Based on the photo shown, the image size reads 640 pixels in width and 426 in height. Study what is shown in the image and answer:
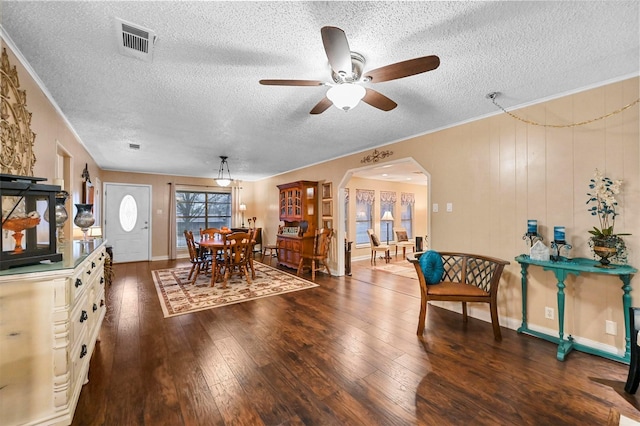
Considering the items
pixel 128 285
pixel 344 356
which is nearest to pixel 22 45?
pixel 344 356

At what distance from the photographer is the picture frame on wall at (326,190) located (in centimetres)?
543

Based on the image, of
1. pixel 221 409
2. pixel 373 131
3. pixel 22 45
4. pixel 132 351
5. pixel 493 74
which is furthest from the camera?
pixel 373 131

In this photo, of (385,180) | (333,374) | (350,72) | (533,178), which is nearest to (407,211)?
(385,180)

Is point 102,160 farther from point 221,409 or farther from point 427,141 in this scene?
point 427,141

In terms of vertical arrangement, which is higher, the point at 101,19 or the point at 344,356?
the point at 101,19

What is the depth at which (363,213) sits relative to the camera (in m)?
7.57

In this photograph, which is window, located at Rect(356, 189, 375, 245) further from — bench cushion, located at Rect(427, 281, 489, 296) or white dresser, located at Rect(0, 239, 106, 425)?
white dresser, located at Rect(0, 239, 106, 425)

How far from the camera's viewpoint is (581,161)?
2.45m

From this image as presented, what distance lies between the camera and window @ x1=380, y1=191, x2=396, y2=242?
7931mm

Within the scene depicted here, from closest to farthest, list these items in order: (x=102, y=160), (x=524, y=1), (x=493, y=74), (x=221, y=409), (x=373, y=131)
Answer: (x=524, y=1)
(x=221, y=409)
(x=493, y=74)
(x=373, y=131)
(x=102, y=160)

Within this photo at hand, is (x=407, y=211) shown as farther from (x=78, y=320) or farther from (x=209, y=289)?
(x=78, y=320)

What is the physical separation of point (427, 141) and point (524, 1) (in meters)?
2.28

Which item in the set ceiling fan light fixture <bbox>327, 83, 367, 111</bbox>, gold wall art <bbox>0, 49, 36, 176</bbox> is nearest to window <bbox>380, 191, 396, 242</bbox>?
ceiling fan light fixture <bbox>327, 83, 367, 111</bbox>

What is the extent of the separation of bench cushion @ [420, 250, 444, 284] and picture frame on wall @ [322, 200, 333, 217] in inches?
107
